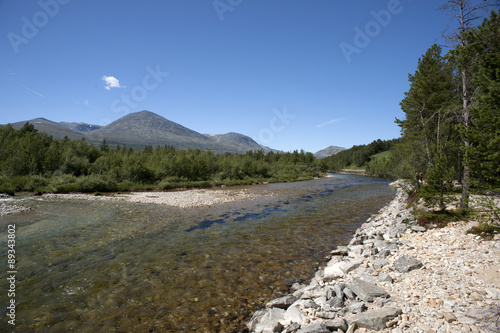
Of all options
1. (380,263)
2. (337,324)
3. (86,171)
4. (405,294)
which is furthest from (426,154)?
(86,171)

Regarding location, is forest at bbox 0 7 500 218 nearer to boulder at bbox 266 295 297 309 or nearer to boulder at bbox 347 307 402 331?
boulder at bbox 347 307 402 331

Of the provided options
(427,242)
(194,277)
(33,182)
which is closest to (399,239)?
(427,242)

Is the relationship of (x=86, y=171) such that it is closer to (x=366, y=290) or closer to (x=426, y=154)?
(x=366, y=290)

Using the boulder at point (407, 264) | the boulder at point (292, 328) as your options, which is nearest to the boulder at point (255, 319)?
the boulder at point (292, 328)

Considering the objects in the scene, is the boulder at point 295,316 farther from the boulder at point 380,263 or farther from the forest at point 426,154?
the forest at point 426,154

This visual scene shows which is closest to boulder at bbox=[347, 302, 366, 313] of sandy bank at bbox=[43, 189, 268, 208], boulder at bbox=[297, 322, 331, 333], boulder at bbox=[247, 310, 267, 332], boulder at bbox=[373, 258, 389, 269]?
boulder at bbox=[297, 322, 331, 333]

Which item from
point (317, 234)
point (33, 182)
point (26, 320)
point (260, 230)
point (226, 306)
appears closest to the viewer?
point (26, 320)

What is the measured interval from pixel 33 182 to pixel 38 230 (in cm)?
3278

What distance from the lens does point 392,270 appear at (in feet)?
24.9

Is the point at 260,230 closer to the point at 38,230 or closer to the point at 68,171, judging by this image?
the point at 38,230

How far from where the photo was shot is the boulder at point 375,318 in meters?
4.82

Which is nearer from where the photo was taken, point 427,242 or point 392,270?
point 392,270

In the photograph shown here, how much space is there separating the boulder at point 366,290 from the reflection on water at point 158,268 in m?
2.48

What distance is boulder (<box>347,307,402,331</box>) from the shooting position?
15.8ft
